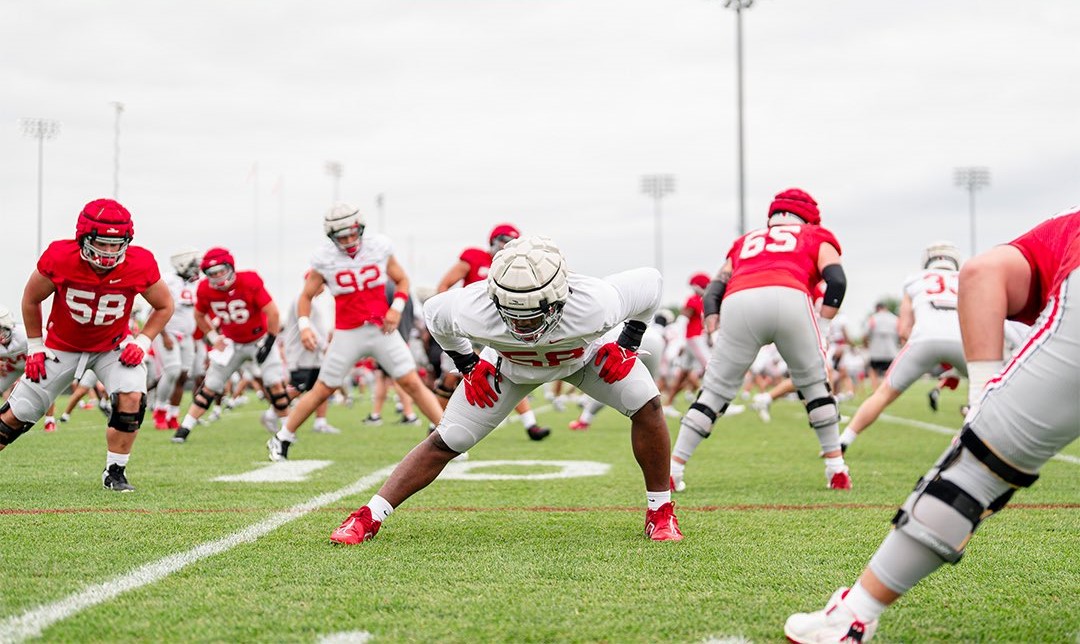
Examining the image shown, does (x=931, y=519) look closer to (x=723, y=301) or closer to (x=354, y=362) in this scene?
(x=723, y=301)

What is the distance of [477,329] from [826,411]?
3057 millimetres

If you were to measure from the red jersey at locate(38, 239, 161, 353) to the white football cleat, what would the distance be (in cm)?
441

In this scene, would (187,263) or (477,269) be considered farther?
(187,263)

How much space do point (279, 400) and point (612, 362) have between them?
6413mm

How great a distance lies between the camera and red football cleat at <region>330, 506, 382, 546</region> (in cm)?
450

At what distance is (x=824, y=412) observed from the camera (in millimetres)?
6441

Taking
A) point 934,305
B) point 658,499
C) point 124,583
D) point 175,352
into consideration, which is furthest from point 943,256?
point 175,352

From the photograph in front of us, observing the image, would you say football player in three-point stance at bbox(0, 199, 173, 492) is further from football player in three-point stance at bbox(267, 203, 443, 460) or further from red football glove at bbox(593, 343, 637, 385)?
red football glove at bbox(593, 343, 637, 385)

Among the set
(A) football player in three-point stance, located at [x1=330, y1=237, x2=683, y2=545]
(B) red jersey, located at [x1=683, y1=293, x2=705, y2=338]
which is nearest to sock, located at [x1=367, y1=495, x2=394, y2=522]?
(A) football player in three-point stance, located at [x1=330, y1=237, x2=683, y2=545]

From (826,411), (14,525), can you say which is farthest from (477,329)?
(826,411)

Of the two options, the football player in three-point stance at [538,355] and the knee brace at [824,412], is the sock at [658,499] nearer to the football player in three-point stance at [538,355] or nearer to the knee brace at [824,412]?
the football player in three-point stance at [538,355]

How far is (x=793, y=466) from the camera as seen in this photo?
811 cm

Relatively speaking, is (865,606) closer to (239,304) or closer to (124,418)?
(124,418)

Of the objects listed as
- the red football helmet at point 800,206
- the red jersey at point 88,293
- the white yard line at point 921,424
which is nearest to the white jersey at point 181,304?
the red jersey at point 88,293
